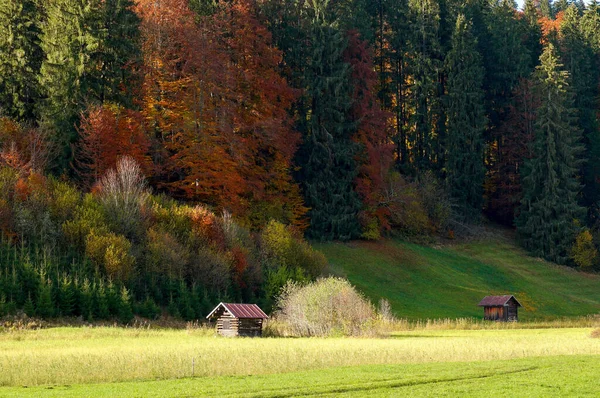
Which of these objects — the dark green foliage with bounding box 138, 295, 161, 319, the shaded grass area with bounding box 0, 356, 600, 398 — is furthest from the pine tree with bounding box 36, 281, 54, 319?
the shaded grass area with bounding box 0, 356, 600, 398

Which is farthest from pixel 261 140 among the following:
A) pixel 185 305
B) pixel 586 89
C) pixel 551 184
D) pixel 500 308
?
pixel 586 89

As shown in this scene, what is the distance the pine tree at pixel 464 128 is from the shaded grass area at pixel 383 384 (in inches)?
2521

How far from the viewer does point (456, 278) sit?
8025 centimetres

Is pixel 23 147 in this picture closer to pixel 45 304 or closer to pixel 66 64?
pixel 66 64

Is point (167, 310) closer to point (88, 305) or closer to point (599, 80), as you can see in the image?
point (88, 305)

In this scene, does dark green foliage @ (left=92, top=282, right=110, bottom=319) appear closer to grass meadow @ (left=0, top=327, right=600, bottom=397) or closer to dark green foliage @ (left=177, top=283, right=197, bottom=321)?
dark green foliage @ (left=177, top=283, right=197, bottom=321)

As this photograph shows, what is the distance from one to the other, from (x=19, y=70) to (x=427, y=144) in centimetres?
4693

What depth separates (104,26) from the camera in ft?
235

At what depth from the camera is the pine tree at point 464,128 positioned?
9619cm

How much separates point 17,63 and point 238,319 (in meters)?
32.1

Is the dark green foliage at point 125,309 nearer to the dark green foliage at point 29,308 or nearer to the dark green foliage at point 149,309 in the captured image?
the dark green foliage at point 149,309

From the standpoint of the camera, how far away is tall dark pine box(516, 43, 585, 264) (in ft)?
302

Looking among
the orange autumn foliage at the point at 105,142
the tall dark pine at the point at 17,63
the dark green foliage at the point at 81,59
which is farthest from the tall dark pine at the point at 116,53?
the tall dark pine at the point at 17,63

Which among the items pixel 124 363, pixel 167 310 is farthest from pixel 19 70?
pixel 124 363
